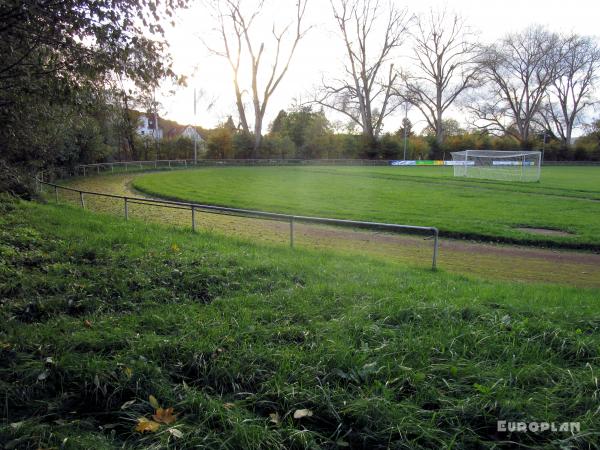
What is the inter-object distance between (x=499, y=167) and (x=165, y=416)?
40.1 m

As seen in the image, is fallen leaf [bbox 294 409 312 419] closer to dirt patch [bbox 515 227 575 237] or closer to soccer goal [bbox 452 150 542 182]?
dirt patch [bbox 515 227 575 237]

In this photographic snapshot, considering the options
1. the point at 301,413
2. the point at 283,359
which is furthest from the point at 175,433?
the point at 283,359

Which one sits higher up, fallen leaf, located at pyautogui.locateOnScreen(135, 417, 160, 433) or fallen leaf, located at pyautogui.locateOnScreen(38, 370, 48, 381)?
fallen leaf, located at pyautogui.locateOnScreen(38, 370, 48, 381)

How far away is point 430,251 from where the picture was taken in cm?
1023

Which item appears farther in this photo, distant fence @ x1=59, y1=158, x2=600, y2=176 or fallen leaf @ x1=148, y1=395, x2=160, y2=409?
distant fence @ x1=59, y1=158, x2=600, y2=176

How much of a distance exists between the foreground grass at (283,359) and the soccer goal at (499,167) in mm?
30907

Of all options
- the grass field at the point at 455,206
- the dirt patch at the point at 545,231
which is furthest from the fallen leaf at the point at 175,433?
the dirt patch at the point at 545,231

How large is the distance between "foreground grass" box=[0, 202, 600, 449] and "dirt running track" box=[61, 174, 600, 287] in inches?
98.8

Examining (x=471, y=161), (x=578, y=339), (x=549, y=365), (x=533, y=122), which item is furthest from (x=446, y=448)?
(x=533, y=122)

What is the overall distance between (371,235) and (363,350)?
28.2ft

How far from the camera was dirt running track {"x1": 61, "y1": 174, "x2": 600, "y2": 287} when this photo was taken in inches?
329

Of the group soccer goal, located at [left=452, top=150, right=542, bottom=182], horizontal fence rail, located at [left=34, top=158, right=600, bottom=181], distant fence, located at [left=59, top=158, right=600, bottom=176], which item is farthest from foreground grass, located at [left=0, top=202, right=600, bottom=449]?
soccer goal, located at [left=452, top=150, right=542, bottom=182]

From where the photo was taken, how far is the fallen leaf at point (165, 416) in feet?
9.07

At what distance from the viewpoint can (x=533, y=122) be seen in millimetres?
70312
